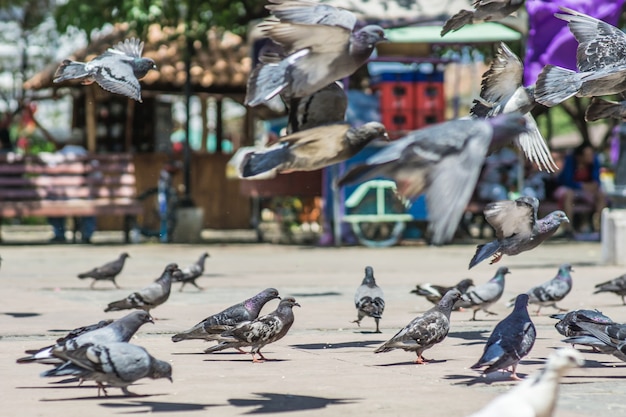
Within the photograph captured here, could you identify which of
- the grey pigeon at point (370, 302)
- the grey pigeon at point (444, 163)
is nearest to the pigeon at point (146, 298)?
the grey pigeon at point (370, 302)

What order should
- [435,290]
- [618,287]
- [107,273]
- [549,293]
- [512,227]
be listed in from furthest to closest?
[107,273]
[618,287]
[549,293]
[435,290]
[512,227]

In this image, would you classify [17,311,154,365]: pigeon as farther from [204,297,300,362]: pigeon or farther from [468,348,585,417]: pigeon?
[468,348,585,417]: pigeon

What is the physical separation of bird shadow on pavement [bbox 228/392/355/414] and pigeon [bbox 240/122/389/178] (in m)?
1.62

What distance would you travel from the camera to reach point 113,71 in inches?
335

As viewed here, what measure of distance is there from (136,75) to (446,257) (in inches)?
430

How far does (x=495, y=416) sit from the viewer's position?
4.38 meters

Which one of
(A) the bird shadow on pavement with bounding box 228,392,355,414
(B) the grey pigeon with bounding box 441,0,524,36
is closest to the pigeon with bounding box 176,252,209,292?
(B) the grey pigeon with bounding box 441,0,524,36

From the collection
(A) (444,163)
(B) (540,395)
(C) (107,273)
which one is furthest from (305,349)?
(C) (107,273)

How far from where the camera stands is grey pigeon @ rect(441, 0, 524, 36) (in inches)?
329

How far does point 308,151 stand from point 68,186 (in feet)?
54.9

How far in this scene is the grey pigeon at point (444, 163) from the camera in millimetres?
6176

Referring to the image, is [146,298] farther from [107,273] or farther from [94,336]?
[94,336]

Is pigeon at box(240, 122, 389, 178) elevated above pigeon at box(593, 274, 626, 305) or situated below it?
above

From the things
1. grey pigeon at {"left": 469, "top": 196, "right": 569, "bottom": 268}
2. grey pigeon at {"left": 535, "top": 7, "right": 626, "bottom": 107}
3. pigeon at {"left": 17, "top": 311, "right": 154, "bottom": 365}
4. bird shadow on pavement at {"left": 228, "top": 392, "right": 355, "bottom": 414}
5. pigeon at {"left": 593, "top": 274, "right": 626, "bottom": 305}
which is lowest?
bird shadow on pavement at {"left": 228, "top": 392, "right": 355, "bottom": 414}
